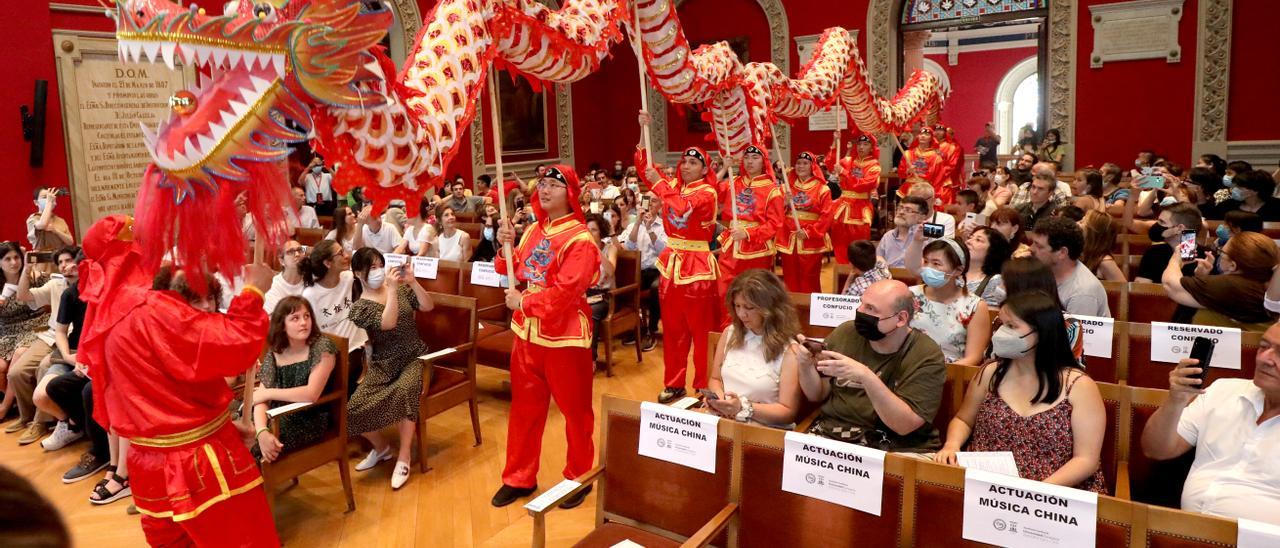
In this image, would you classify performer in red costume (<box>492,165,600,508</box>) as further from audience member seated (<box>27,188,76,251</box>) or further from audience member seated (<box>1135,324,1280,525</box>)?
audience member seated (<box>27,188,76,251</box>)

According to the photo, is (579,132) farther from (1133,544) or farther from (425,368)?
(1133,544)

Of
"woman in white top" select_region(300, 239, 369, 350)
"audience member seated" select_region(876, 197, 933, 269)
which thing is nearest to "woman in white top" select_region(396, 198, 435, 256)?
"woman in white top" select_region(300, 239, 369, 350)

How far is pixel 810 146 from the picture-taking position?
47.0 feet

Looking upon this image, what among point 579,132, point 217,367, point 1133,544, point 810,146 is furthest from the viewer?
point 579,132

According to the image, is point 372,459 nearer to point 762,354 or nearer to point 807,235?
point 762,354

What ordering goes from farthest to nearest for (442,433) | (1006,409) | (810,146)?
(810,146)
(442,433)
(1006,409)

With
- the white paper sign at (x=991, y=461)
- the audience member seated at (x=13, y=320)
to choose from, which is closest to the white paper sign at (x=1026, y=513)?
the white paper sign at (x=991, y=461)

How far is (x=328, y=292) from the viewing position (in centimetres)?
460

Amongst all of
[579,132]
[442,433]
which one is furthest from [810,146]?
[442,433]

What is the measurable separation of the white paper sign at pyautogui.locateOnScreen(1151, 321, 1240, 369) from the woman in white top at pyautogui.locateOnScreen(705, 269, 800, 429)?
1.50m

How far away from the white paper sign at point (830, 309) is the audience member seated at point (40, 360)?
407 cm

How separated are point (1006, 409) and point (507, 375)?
3971mm

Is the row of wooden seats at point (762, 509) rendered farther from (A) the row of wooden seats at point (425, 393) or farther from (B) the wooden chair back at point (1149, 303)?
(B) the wooden chair back at point (1149, 303)

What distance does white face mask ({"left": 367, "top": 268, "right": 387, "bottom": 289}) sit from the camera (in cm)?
445
